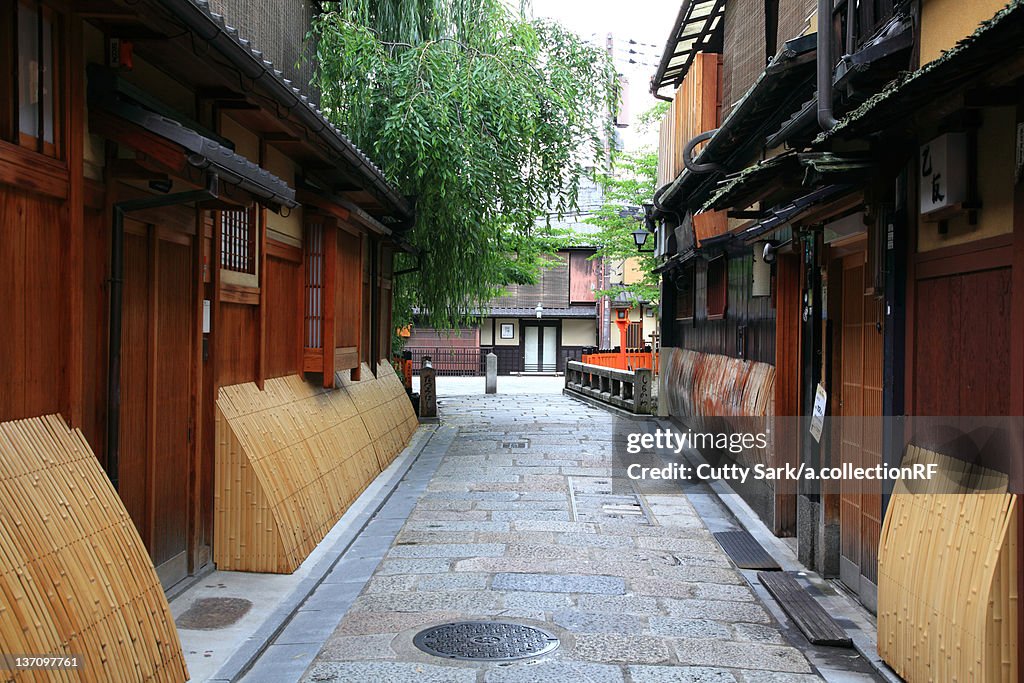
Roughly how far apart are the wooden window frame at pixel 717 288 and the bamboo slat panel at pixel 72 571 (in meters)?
10.7

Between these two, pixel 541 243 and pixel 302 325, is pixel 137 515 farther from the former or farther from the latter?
pixel 541 243

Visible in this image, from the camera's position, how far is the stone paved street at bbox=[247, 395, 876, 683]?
6430mm

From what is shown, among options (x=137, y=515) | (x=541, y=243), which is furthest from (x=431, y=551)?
(x=541, y=243)

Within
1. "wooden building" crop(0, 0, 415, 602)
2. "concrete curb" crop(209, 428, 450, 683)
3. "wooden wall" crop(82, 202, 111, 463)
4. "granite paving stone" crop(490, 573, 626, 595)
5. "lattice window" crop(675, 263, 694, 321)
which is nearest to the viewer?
→ "wooden building" crop(0, 0, 415, 602)

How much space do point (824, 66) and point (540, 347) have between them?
42.6 meters

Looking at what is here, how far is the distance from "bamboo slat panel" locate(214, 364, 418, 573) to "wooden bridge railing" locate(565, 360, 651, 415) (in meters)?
11.6

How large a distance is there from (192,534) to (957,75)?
6.77 meters

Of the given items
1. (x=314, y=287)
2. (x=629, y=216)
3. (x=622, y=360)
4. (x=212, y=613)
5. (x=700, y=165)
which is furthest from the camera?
(x=629, y=216)

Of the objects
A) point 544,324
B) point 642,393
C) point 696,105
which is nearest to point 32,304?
point 696,105

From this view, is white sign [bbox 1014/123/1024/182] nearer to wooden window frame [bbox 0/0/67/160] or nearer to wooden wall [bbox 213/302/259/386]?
wooden window frame [bbox 0/0/67/160]

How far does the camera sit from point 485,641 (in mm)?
6930

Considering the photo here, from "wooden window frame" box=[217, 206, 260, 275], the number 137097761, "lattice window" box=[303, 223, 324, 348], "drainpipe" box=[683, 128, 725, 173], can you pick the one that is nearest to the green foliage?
Answer: "drainpipe" box=[683, 128, 725, 173]

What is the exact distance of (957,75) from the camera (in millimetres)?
4367

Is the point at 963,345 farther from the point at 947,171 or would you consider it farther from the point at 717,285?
the point at 717,285
